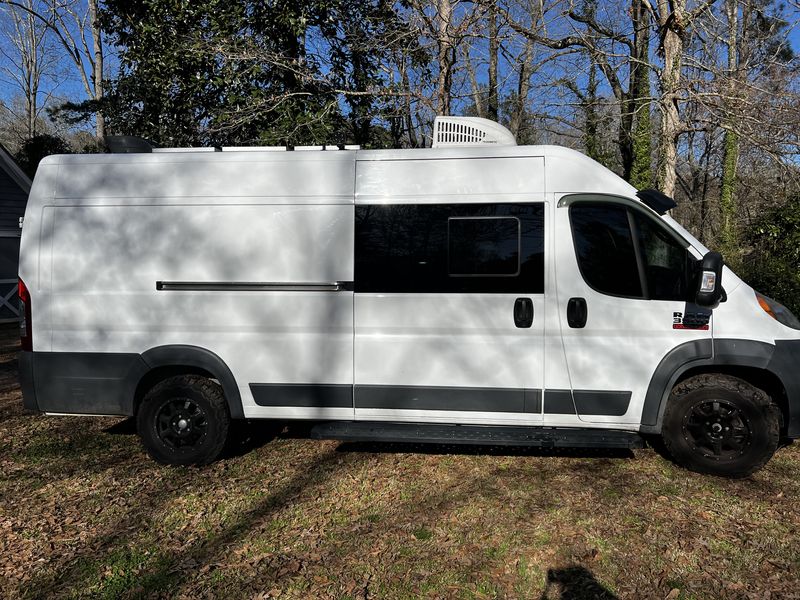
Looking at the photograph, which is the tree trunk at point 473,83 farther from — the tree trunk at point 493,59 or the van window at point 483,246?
the van window at point 483,246

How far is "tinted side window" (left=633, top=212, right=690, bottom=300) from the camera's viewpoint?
4105mm

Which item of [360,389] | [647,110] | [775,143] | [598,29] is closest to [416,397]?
[360,389]

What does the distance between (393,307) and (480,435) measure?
1137mm

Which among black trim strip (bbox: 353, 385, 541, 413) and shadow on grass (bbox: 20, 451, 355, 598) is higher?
black trim strip (bbox: 353, 385, 541, 413)

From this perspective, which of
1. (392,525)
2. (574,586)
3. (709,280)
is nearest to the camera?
(574,586)

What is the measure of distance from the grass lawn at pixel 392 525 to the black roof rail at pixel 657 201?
201 cm

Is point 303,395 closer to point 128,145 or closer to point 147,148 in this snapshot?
point 147,148

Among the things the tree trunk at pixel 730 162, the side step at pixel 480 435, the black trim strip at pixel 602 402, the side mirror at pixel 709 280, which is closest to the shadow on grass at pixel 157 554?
the side step at pixel 480 435

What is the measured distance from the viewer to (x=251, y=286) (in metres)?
4.36

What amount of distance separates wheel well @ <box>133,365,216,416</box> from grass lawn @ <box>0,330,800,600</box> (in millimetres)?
→ 587

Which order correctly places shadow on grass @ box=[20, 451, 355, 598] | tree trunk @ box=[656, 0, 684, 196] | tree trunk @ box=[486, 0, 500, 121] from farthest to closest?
tree trunk @ box=[486, 0, 500, 121], tree trunk @ box=[656, 0, 684, 196], shadow on grass @ box=[20, 451, 355, 598]

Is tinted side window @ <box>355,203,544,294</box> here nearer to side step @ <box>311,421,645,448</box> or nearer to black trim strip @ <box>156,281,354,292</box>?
black trim strip @ <box>156,281,354,292</box>

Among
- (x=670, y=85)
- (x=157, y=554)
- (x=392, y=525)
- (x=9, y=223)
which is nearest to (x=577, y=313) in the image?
(x=392, y=525)

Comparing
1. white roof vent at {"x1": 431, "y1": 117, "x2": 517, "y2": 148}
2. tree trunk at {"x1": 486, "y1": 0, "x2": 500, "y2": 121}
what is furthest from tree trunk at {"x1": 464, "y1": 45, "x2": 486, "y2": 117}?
white roof vent at {"x1": 431, "y1": 117, "x2": 517, "y2": 148}
